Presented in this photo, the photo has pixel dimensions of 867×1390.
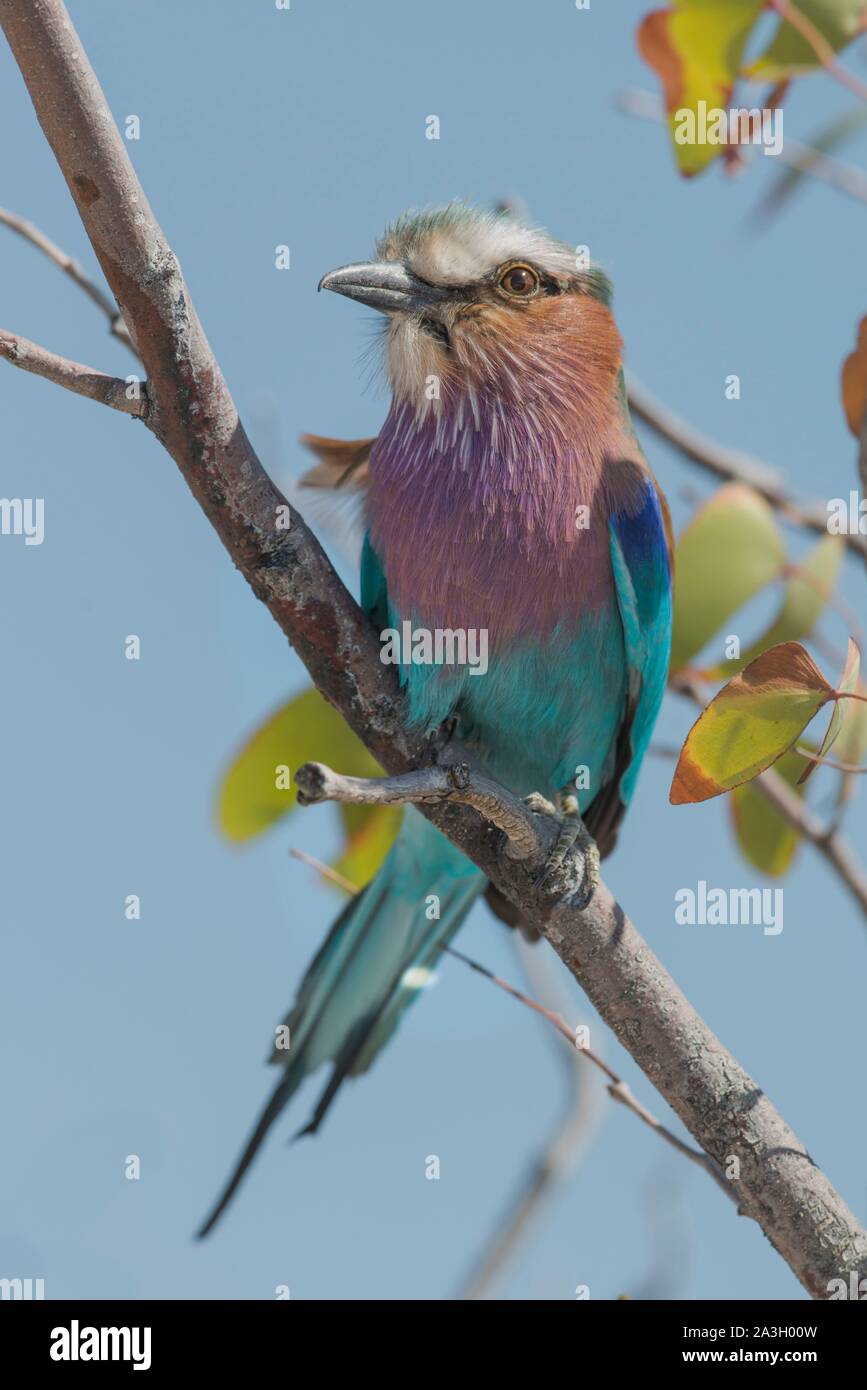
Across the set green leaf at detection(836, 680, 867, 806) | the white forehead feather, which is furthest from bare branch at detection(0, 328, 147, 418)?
green leaf at detection(836, 680, 867, 806)

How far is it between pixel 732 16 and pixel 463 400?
2.91 feet

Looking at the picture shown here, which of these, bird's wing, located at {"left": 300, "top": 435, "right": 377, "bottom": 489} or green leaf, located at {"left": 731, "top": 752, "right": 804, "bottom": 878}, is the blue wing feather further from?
bird's wing, located at {"left": 300, "top": 435, "right": 377, "bottom": 489}

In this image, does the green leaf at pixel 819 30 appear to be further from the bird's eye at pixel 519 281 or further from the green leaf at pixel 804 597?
the green leaf at pixel 804 597

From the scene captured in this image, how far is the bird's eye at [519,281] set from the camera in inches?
121

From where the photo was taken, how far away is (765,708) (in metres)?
1.98

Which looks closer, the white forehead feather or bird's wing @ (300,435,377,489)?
the white forehead feather

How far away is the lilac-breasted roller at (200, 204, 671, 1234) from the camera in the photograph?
2.91 metres

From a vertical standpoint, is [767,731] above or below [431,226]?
below

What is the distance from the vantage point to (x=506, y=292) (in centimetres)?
309

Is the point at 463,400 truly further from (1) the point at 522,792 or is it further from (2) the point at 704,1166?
(2) the point at 704,1166

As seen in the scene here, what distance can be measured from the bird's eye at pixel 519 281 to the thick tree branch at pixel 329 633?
3.03 feet

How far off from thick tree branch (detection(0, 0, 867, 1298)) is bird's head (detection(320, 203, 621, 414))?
71 cm

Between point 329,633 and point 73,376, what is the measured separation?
2.03ft
